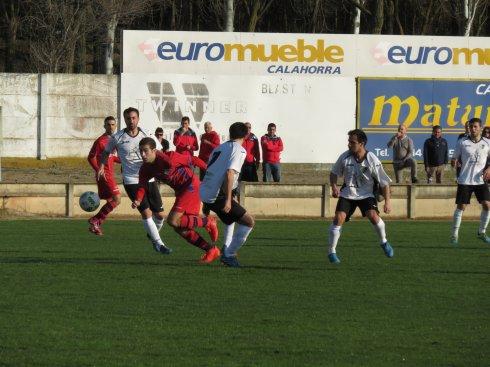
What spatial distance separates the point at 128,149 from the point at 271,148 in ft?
47.1

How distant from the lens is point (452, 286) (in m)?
14.3

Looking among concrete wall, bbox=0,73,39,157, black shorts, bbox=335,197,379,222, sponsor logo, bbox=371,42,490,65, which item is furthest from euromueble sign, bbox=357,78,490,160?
black shorts, bbox=335,197,379,222

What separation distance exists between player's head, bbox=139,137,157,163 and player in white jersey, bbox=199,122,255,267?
821 mm

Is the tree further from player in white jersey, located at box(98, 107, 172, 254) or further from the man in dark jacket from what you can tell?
player in white jersey, located at box(98, 107, 172, 254)

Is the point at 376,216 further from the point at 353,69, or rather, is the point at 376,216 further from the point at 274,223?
the point at 353,69

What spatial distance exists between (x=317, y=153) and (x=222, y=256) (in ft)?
74.7

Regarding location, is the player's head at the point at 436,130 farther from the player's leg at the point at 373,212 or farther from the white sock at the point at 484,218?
the player's leg at the point at 373,212

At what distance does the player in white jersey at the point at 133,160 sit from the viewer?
17.9 m

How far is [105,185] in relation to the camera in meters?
20.5

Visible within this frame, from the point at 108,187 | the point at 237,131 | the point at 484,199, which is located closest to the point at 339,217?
the point at 237,131

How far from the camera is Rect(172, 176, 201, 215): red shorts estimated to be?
15.9 m

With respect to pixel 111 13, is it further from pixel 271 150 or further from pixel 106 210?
pixel 106 210

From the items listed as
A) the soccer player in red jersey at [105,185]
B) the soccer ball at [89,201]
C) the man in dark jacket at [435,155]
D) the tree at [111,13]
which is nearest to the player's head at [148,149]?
the soccer player in red jersey at [105,185]

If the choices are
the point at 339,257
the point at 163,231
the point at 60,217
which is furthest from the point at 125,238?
the point at 60,217
